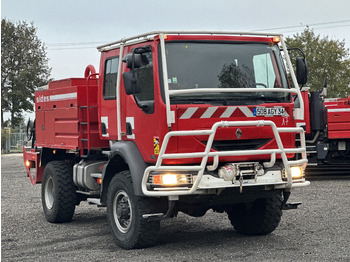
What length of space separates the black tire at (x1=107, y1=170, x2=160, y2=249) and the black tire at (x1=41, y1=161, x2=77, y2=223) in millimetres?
2189

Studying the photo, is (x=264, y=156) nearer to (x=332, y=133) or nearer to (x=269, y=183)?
(x=269, y=183)

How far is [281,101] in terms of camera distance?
826cm

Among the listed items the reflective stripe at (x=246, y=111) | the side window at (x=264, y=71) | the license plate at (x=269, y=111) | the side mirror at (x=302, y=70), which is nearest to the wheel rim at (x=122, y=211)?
the reflective stripe at (x=246, y=111)

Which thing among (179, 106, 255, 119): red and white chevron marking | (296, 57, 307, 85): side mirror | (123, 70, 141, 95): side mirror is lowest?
(179, 106, 255, 119): red and white chevron marking

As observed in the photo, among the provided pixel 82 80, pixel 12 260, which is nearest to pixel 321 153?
pixel 82 80

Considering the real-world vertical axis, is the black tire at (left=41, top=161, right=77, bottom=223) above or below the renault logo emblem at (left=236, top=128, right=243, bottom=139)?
below

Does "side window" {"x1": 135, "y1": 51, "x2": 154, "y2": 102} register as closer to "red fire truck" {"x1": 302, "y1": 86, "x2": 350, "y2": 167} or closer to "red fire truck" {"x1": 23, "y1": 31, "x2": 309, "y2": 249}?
"red fire truck" {"x1": 23, "y1": 31, "x2": 309, "y2": 249}

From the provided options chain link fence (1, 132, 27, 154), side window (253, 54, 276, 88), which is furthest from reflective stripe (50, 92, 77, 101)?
chain link fence (1, 132, 27, 154)

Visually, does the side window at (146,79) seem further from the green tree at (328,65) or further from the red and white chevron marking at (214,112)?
the green tree at (328,65)

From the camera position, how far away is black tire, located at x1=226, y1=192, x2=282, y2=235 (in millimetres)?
9031

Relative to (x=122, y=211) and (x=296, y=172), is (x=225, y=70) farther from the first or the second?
(x=122, y=211)

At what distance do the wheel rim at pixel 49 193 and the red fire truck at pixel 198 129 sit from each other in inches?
98.5

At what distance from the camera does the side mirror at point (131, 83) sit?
780 centimetres

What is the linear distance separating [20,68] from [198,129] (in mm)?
51909
